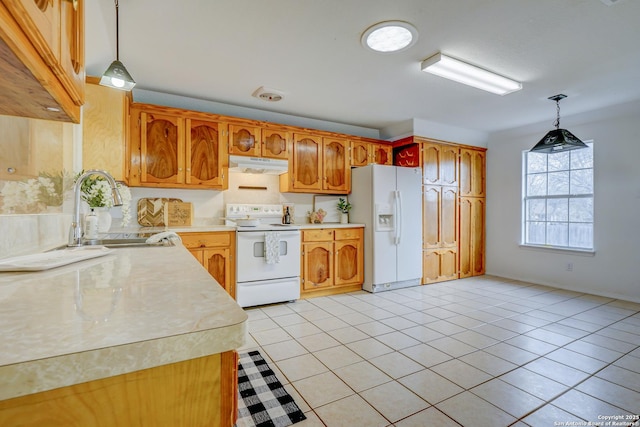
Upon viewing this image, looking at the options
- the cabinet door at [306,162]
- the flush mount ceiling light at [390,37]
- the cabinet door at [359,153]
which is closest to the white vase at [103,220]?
the cabinet door at [306,162]

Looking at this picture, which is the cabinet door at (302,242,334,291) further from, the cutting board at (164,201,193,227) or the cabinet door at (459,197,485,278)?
the cabinet door at (459,197,485,278)

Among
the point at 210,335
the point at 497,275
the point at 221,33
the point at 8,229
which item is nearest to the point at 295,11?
the point at 221,33

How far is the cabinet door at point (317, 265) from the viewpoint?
3.93m

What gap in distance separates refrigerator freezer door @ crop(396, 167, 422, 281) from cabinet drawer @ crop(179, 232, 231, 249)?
7.70 feet

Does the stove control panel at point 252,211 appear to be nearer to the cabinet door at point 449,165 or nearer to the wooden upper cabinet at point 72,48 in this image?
the cabinet door at point 449,165

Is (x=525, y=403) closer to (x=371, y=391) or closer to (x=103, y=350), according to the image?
(x=371, y=391)

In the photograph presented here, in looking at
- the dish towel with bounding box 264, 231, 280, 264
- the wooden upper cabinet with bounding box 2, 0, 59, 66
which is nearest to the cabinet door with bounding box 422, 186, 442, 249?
the dish towel with bounding box 264, 231, 280, 264

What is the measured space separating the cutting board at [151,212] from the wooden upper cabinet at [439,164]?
3.65 m

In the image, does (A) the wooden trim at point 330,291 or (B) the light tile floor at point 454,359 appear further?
(A) the wooden trim at point 330,291

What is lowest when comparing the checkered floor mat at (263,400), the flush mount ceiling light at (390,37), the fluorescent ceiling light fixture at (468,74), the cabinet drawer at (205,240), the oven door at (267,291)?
the checkered floor mat at (263,400)

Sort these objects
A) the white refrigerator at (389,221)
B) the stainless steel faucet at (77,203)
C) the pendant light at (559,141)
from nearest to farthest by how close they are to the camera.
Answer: the stainless steel faucet at (77,203), the pendant light at (559,141), the white refrigerator at (389,221)

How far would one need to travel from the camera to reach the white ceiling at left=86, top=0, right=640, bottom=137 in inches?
81.3

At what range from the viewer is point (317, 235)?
4.03 meters

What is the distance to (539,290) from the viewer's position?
4344 mm
